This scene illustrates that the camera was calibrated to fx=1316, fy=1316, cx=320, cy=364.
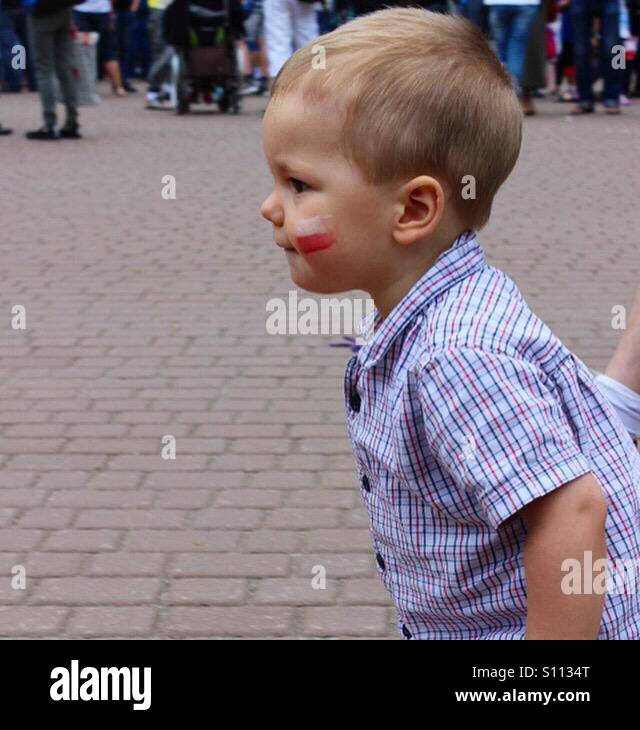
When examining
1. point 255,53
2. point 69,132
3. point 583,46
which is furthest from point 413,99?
point 255,53

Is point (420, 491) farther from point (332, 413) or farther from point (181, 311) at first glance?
point (181, 311)

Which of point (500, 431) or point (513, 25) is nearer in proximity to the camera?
point (500, 431)

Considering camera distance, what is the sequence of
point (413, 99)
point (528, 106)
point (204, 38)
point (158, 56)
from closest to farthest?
point (413, 99) → point (528, 106) → point (204, 38) → point (158, 56)

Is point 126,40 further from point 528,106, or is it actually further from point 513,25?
point 513,25

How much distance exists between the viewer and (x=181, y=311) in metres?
6.41

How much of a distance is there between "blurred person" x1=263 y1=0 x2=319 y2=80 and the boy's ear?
41.4 feet

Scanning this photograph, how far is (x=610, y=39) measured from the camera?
47.2 feet

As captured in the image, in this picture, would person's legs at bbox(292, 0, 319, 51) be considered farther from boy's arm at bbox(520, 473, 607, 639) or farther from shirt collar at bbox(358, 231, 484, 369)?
boy's arm at bbox(520, 473, 607, 639)

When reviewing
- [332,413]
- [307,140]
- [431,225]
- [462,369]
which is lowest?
[332,413]

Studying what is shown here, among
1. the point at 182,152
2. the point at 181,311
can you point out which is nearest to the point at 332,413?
the point at 181,311

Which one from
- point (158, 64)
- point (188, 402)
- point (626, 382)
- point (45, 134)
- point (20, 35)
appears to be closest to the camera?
point (626, 382)

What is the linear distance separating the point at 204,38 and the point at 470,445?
14.3 metres

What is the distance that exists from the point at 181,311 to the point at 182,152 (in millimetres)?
6192

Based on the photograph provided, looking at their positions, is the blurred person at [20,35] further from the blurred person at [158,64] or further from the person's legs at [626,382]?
the person's legs at [626,382]
